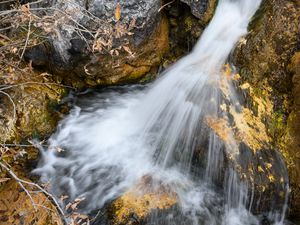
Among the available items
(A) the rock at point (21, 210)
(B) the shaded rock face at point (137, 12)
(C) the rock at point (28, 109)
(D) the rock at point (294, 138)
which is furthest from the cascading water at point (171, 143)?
(B) the shaded rock face at point (137, 12)

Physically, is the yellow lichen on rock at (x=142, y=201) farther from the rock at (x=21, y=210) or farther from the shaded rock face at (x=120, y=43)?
the shaded rock face at (x=120, y=43)

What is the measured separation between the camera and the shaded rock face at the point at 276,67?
4.57 m

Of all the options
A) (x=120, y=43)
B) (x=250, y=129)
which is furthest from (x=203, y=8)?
(x=250, y=129)

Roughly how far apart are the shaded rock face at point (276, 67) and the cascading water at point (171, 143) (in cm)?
35

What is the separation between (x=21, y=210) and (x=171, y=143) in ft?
6.99

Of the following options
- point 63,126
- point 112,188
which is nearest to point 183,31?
point 63,126

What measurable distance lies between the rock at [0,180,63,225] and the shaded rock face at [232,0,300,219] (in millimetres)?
3016

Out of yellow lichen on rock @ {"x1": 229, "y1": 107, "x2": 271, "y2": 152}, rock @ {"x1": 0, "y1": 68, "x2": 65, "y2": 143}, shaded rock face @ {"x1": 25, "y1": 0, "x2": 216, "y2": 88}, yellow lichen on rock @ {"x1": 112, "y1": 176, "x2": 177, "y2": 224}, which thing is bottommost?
yellow lichen on rock @ {"x1": 112, "y1": 176, "x2": 177, "y2": 224}

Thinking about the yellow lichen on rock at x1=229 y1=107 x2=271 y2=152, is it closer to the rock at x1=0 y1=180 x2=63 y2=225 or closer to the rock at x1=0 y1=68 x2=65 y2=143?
the rock at x1=0 y1=180 x2=63 y2=225

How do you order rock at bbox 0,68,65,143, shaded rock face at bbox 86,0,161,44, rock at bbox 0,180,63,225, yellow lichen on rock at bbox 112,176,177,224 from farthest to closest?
shaded rock face at bbox 86,0,161,44
rock at bbox 0,68,65,143
yellow lichen on rock at bbox 112,176,177,224
rock at bbox 0,180,63,225

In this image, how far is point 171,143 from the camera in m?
4.75

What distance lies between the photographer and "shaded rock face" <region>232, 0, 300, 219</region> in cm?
457

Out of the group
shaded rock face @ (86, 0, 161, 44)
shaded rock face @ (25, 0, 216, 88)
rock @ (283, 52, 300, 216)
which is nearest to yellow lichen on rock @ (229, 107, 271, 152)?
rock @ (283, 52, 300, 216)

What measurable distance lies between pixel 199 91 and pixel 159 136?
34.9 inches
